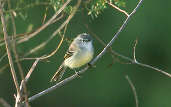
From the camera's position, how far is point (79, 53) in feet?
19.7

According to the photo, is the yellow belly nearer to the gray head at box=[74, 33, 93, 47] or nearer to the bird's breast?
the bird's breast

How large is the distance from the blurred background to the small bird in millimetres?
6118

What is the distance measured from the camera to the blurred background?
514 inches

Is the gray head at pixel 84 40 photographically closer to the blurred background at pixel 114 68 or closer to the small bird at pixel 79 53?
the small bird at pixel 79 53

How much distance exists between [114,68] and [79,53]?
8.80m

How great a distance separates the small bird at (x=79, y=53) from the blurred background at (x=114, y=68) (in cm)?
612

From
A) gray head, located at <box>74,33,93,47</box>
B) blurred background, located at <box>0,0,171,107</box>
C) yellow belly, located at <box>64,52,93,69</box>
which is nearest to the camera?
yellow belly, located at <box>64,52,93,69</box>

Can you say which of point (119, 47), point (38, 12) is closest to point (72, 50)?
point (38, 12)

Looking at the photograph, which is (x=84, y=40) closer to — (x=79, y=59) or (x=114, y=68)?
(x=79, y=59)

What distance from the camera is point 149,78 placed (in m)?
15.5

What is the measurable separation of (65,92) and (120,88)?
5.83 feet

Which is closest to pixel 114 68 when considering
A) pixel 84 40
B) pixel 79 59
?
pixel 84 40

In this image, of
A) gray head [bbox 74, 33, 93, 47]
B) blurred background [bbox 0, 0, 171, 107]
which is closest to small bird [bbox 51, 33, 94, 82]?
gray head [bbox 74, 33, 93, 47]

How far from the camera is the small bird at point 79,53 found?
5802 millimetres
